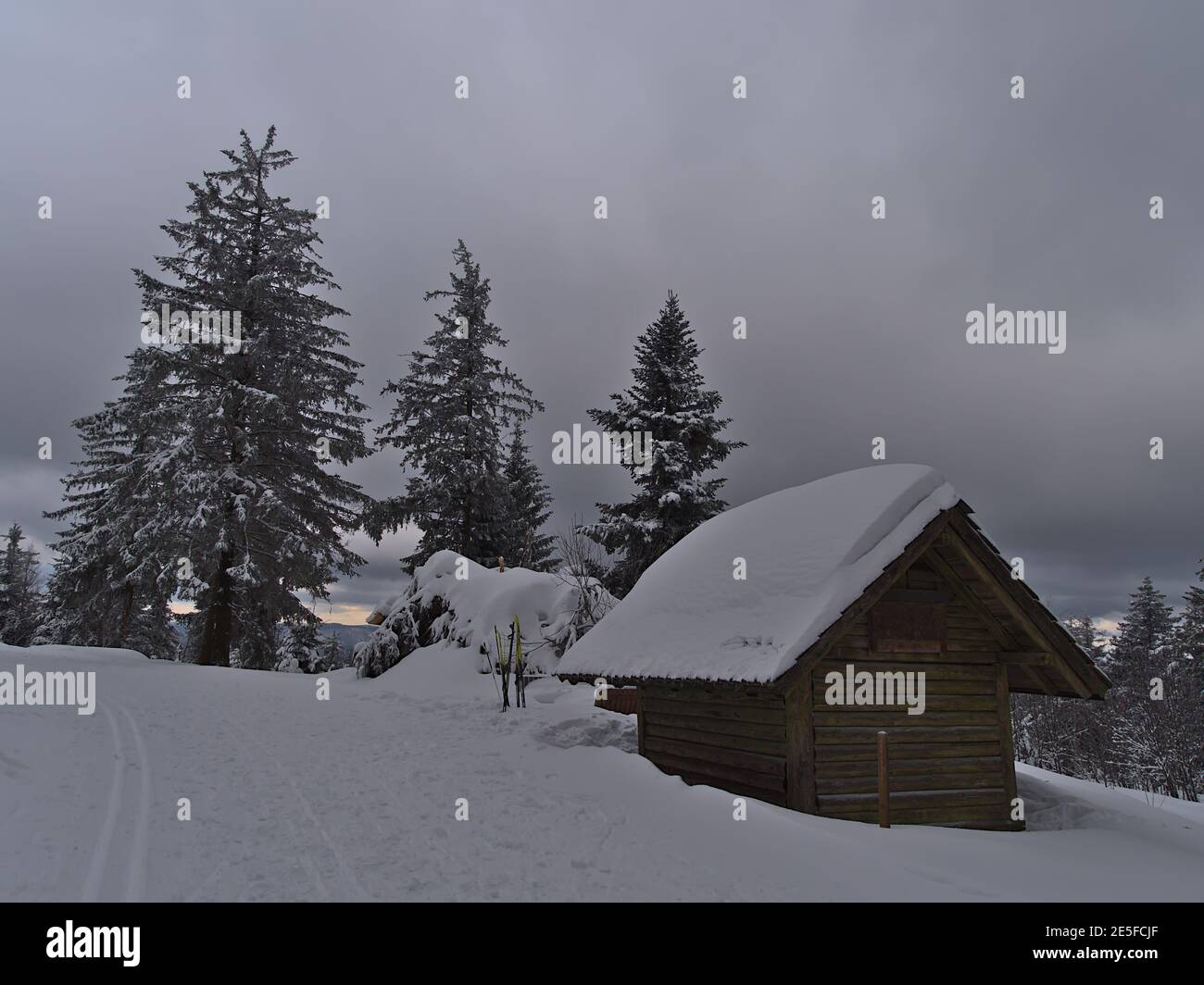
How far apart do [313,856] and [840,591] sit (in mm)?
6410

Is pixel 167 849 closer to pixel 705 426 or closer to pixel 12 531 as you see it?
pixel 705 426

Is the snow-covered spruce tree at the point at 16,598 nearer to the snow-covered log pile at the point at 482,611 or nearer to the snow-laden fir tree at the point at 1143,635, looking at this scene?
the snow-covered log pile at the point at 482,611

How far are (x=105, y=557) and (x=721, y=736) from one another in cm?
3150

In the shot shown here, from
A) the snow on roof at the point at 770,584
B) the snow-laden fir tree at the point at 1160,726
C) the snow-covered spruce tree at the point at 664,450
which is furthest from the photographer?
the snow-laden fir tree at the point at 1160,726

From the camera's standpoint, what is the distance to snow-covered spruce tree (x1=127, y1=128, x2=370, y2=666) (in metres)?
21.7

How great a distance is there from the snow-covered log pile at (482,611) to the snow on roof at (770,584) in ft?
25.1

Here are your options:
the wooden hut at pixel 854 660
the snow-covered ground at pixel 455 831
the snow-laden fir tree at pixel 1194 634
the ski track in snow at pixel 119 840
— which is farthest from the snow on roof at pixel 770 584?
the snow-laden fir tree at pixel 1194 634

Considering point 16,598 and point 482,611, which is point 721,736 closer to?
point 482,611

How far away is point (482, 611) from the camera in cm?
2067

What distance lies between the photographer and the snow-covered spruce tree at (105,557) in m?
26.0

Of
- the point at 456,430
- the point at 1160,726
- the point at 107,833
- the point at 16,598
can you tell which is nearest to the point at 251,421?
the point at 456,430

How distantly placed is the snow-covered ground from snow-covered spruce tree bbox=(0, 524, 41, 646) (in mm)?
37124

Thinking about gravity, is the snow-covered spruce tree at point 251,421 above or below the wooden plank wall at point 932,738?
above

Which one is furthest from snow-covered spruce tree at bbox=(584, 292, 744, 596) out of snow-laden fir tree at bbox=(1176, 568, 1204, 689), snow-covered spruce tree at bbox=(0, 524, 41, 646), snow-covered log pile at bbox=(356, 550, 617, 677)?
snow-covered spruce tree at bbox=(0, 524, 41, 646)
